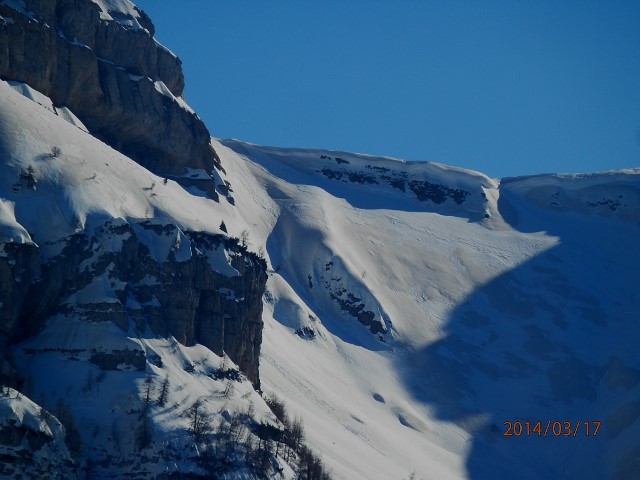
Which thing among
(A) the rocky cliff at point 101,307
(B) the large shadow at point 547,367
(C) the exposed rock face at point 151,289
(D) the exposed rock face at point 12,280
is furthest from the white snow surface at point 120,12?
(D) the exposed rock face at point 12,280

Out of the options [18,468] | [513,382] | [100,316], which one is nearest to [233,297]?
[100,316]

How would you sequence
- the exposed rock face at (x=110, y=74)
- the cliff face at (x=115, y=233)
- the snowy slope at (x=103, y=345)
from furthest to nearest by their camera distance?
the exposed rock face at (x=110, y=74)
the cliff face at (x=115, y=233)
the snowy slope at (x=103, y=345)

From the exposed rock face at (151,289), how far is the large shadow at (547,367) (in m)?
29.8

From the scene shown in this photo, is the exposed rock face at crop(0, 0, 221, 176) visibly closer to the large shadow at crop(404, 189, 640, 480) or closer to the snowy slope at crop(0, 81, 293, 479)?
the snowy slope at crop(0, 81, 293, 479)

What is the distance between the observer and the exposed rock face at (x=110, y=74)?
99250 mm

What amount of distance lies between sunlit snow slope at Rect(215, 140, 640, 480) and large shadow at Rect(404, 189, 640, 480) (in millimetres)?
220

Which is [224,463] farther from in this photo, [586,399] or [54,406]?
[586,399]

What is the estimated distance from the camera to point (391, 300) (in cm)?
12900

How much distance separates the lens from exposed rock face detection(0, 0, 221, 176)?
9925 cm

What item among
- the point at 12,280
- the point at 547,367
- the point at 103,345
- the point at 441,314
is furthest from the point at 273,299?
the point at 12,280

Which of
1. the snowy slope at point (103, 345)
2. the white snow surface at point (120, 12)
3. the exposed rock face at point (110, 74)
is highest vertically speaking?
the white snow surface at point (120, 12)

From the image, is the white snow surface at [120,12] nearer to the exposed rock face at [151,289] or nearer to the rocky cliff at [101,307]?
the rocky cliff at [101,307]
